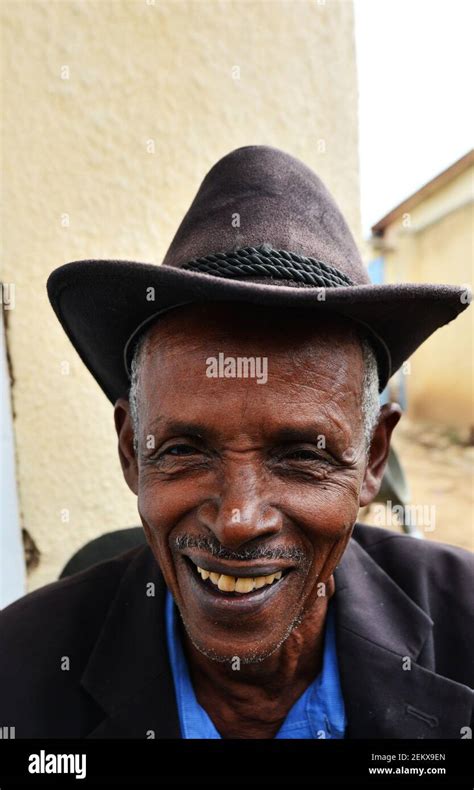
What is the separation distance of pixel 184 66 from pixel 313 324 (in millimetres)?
1961

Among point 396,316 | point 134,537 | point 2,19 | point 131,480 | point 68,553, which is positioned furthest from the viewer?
point 68,553

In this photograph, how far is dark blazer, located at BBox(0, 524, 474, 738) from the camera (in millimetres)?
1388

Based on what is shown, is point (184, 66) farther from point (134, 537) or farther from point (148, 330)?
point (134, 537)

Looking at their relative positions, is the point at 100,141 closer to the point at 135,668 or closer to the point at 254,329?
the point at 254,329

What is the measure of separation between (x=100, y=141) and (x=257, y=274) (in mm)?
1675

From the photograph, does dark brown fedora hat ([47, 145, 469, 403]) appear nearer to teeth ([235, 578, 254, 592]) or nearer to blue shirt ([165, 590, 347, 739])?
teeth ([235, 578, 254, 592])

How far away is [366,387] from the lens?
1.33 m

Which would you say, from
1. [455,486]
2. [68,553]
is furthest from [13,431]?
[455,486]

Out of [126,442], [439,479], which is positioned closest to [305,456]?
[126,442]

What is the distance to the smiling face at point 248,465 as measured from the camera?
1.16 metres

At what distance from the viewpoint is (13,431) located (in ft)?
8.11

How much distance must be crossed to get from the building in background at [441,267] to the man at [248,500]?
31.3 feet

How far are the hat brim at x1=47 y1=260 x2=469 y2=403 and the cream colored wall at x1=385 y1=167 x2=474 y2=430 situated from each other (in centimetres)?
986

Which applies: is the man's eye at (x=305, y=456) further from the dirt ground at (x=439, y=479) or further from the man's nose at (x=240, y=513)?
the dirt ground at (x=439, y=479)
